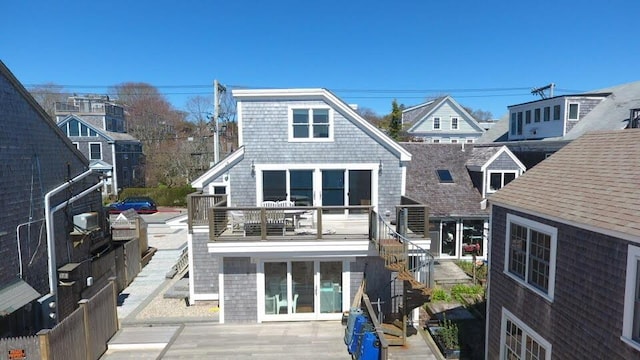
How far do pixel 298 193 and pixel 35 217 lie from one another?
7644 millimetres

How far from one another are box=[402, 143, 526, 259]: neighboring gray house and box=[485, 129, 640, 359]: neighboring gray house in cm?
815

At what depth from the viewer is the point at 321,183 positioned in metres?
12.3

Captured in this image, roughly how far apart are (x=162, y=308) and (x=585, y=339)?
39.2 feet

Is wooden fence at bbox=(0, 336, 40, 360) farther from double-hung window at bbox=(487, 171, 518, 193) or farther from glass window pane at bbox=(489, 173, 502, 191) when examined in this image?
glass window pane at bbox=(489, 173, 502, 191)

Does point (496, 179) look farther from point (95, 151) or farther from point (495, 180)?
point (95, 151)

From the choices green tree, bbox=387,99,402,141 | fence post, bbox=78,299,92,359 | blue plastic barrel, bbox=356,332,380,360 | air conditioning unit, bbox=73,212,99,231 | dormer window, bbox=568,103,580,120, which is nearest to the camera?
blue plastic barrel, bbox=356,332,380,360

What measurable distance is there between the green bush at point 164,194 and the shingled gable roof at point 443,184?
83.8 ft

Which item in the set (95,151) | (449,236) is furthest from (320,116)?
(95,151)

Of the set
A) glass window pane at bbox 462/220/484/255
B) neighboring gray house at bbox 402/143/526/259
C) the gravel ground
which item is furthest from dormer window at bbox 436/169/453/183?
the gravel ground

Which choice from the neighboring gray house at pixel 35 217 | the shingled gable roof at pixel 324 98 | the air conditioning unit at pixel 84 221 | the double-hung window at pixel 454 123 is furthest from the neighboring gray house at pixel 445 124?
the neighboring gray house at pixel 35 217

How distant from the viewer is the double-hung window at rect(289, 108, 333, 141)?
12023 millimetres

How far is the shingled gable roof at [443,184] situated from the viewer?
674 inches

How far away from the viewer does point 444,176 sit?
18.7 meters

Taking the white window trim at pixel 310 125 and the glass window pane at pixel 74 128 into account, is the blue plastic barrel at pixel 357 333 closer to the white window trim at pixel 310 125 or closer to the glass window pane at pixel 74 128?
the white window trim at pixel 310 125
